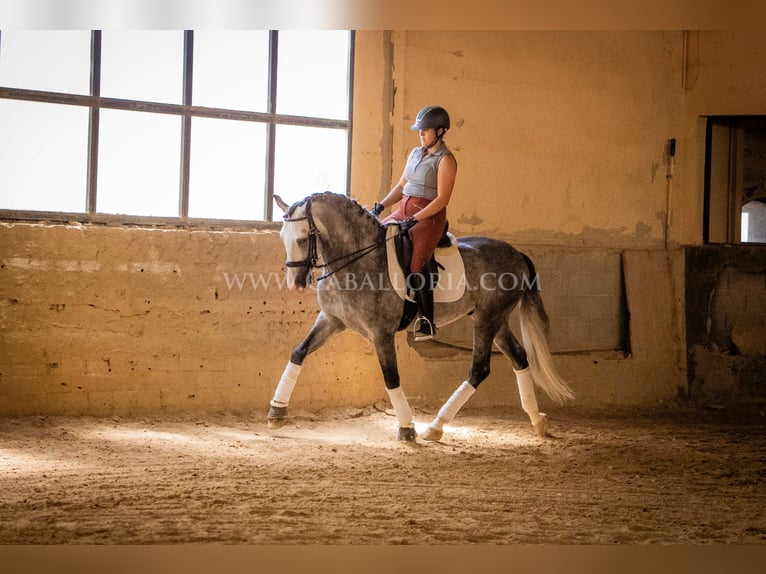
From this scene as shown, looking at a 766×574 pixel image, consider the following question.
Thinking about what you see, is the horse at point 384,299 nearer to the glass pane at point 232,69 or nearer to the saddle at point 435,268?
the saddle at point 435,268

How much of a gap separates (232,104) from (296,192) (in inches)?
36.6

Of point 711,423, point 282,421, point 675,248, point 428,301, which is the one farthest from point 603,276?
point 282,421

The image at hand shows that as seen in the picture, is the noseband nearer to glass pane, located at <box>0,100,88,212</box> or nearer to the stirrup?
the stirrup

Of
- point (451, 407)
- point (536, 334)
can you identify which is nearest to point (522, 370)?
point (536, 334)

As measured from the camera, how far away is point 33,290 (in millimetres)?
6234

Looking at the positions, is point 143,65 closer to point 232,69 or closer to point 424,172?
point 232,69

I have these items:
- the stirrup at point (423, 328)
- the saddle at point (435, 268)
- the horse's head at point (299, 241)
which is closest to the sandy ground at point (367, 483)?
the stirrup at point (423, 328)

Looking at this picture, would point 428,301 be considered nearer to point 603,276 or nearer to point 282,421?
point 282,421

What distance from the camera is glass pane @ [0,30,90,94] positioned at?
620 cm

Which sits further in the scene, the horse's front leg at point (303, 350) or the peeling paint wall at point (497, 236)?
the peeling paint wall at point (497, 236)

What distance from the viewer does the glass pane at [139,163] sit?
6.57 meters

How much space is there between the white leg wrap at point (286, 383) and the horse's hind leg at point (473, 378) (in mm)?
1036

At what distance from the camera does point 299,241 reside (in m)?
5.47

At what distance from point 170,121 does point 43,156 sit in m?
1.04
